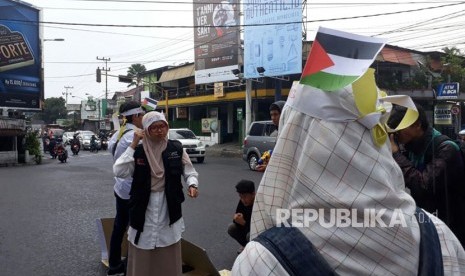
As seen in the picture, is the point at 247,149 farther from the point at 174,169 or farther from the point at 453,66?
the point at 453,66

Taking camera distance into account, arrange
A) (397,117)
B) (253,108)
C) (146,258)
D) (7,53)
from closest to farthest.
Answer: (397,117), (146,258), (7,53), (253,108)

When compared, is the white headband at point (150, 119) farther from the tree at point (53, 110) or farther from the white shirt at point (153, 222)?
the tree at point (53, 110)

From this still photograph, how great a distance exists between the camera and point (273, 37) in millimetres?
22078

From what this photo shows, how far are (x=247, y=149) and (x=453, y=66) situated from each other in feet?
57.6

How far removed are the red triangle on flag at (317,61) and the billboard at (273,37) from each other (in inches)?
756

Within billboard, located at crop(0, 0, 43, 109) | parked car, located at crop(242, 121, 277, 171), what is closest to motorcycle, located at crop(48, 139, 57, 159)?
billboard, located at crop(0, 0, 43, 109)

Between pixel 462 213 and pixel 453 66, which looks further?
pixel 453 66

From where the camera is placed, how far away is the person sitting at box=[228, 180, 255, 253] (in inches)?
172

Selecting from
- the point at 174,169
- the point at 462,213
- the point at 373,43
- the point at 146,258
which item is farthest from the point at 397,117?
the point at 146,258

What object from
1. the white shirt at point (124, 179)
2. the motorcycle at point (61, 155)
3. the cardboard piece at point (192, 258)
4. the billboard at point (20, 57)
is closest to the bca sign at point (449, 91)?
the cardboard piece at point (192, 258)

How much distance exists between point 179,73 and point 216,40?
777 cm

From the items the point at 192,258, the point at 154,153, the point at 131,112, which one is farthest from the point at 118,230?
the point at 131,112

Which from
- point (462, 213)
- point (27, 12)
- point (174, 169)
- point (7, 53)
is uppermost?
point (27, 12)

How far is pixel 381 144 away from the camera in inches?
41.3
